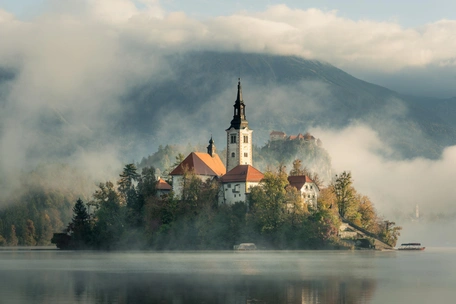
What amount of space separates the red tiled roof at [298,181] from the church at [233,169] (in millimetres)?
2299

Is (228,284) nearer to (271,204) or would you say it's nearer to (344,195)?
(271,204)

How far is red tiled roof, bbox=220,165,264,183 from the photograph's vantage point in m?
165

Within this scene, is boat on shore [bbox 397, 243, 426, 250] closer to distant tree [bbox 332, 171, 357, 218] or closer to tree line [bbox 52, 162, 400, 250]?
tree line [bbox 52, 162, 400, 250]

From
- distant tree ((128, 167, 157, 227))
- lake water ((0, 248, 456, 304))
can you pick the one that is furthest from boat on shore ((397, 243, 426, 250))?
lake water ((0, 248, 456, 304))

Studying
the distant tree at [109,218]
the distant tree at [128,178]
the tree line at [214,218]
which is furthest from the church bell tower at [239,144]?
the distant tree at [109,218]

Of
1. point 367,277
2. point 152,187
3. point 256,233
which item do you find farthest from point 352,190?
point 367,277

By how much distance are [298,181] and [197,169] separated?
2388 centimetres

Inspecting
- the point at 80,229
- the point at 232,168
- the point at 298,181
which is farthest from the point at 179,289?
the point at 80,229

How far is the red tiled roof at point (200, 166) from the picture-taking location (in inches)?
6775

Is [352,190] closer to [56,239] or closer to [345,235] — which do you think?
[345,235]

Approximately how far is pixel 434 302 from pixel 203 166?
120585 millimetres

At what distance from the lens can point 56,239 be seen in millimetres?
186625

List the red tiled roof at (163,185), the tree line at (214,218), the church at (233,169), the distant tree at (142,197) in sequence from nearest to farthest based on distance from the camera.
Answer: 1. the tree line at (214,218)
2. the church at (233,169)
3. the distant tree at (142,197)
4. the red tiled roof at (163,185)

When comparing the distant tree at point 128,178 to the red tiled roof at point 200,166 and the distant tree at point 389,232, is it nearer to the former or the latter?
the red tiled roof at point 200,166
